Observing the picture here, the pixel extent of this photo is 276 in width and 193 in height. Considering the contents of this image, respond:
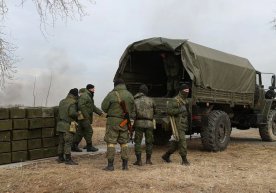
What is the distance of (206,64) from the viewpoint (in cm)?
1142

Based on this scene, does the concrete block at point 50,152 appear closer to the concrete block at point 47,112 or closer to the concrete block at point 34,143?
the concrete block at point 34,143

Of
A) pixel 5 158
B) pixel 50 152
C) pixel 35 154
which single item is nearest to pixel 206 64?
pixel 50 152

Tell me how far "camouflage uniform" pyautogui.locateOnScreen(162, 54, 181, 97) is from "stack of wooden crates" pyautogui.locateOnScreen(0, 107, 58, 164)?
130 inches

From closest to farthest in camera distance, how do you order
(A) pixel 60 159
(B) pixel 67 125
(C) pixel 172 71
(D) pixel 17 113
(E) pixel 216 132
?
(B) pixel 67 125 → (D) pixel 17 113 → (A) pixel 60 159 → (E) pixel 216 132 → (C) pixel 172 71

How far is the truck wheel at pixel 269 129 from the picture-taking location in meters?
14.7

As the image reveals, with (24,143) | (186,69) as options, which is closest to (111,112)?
(24,143)

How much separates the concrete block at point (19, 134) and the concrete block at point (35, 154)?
378 mm

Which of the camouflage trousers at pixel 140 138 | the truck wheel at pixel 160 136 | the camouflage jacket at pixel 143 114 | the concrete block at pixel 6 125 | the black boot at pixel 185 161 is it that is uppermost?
the camouflage jacket at pixel 143 114

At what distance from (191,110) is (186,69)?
1.02m

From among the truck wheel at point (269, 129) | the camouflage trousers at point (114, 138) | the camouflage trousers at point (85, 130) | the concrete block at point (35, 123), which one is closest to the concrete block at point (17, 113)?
the concrete block at point (35, 123)

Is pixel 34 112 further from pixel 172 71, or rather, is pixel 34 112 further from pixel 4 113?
pixel 172 71

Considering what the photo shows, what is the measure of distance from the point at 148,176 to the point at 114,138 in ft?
3.56

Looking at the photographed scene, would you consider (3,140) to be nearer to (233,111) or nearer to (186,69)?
(186,69)

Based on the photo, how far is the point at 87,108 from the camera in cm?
1083
